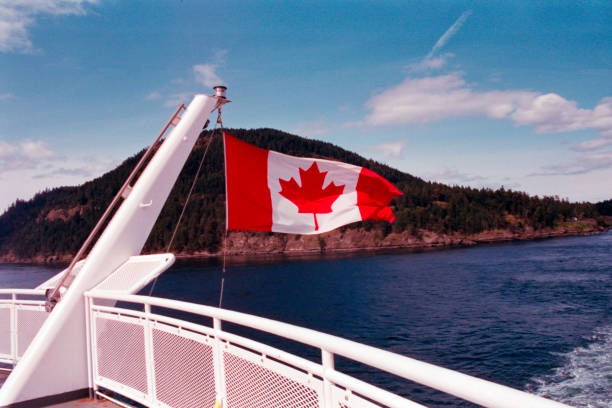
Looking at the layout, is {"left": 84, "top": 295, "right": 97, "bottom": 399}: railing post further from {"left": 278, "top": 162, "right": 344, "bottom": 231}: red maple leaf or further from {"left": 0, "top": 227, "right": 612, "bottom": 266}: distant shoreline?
{"left": 0, "top": 227, "right": 612, "bottom": 266}: distant shoreline

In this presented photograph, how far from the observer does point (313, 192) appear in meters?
7.46

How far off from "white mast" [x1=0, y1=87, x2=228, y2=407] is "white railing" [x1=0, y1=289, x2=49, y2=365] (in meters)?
0.92

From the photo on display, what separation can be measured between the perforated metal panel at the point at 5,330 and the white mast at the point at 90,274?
1798mm

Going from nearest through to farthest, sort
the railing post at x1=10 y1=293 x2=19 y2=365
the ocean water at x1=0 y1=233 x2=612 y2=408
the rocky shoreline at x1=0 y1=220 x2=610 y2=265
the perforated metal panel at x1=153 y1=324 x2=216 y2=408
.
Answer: the perforated metal panel at x1=153 y1=324 x2=216 y2=408, the railing post at x1=10 y1=293 x2=19 y2=365, the ocean water at x1=0 y1=233 x2=612 y2=408, the rocky shoreline at x1=0 y1=220 x2=610 y2=265

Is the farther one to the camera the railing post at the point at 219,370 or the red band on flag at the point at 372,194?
the red band on flag at the point at 372,194

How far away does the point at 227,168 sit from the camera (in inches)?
258

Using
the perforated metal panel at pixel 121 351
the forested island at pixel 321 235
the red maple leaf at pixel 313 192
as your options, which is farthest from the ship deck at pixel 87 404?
the forested island at pixel 321 235

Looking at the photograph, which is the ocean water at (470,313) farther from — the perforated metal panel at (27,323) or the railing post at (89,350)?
the perforated metal panel at (27,323)

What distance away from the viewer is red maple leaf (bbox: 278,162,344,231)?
734 centimetres

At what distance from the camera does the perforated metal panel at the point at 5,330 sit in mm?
6465

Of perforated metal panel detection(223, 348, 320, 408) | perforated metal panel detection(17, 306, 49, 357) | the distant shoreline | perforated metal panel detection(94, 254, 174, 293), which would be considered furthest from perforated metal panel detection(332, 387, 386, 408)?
the distant shoreline

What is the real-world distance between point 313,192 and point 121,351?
146 inches

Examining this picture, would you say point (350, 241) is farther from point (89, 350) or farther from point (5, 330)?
point (89, 350)

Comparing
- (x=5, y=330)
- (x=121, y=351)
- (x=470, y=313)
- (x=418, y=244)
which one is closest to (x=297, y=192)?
(x=121, y=351)
